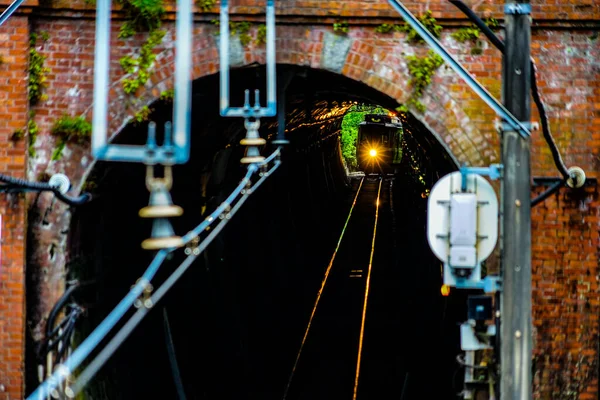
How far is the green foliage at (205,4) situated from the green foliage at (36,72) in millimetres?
1647

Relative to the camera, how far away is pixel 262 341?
1287 cm

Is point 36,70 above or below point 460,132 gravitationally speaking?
above

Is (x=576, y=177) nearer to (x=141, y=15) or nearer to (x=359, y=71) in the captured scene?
(x=359, y=71)

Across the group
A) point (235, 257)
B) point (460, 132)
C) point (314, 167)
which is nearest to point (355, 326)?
point (235, 257)

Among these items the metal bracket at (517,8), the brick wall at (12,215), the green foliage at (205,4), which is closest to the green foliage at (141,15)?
the green foliage at (205,4)

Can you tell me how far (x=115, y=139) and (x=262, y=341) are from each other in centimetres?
639

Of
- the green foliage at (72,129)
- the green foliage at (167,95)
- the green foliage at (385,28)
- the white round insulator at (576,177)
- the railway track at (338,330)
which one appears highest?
the green foliage at (385,28)

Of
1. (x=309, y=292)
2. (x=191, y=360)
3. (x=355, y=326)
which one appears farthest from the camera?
(x=309, y=292)

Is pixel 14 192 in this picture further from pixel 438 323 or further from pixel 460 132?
pixel 438 323

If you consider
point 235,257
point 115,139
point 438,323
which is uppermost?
point 115,139

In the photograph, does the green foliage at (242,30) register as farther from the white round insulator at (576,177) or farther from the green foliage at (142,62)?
the white round insulator at (576,177)

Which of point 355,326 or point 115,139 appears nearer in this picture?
point 115,139

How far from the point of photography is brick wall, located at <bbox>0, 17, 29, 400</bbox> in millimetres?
7148

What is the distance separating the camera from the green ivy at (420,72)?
7.40m
